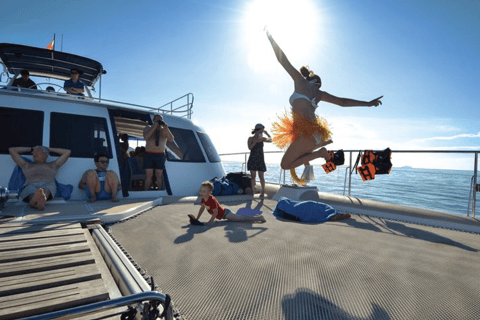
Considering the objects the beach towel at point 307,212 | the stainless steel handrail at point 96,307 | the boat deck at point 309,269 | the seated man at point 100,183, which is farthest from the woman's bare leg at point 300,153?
the stainless steel handrail at point 96,307

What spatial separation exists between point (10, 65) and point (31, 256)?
6816 millimetres

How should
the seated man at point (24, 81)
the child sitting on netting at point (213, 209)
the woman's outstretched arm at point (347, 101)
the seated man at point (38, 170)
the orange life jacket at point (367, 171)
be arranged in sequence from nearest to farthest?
the child sitting on netting at point (213, 209) < the woman's outstretched arm at point (347, 101) < the seated man at point (38, 170) < the orange life jacket at point (367, 171) < the seated man at point (24, 81)

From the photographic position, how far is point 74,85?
21.9ft

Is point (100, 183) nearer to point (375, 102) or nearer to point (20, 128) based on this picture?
point (20, 128)

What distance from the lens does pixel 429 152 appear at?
4801mm

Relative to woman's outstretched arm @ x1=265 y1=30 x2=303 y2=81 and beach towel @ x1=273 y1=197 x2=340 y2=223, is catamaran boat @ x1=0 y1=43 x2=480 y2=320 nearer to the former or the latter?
beach towel @ x1=273 y1=197 x2=340 y2=223

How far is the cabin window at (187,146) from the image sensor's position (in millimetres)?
6385

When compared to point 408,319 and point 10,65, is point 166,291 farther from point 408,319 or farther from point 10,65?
point 10,65

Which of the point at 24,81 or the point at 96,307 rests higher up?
the point at 24,81

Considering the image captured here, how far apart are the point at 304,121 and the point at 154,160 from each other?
3076mm

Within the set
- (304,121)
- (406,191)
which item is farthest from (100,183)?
(406,191)

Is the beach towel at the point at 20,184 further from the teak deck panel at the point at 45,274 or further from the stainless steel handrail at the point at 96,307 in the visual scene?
the stainless steel handrail at the point at 96,307

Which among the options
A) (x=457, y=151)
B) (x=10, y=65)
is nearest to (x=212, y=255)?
(x=457, y=151)

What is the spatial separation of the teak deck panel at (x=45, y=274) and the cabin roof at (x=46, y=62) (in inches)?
202
